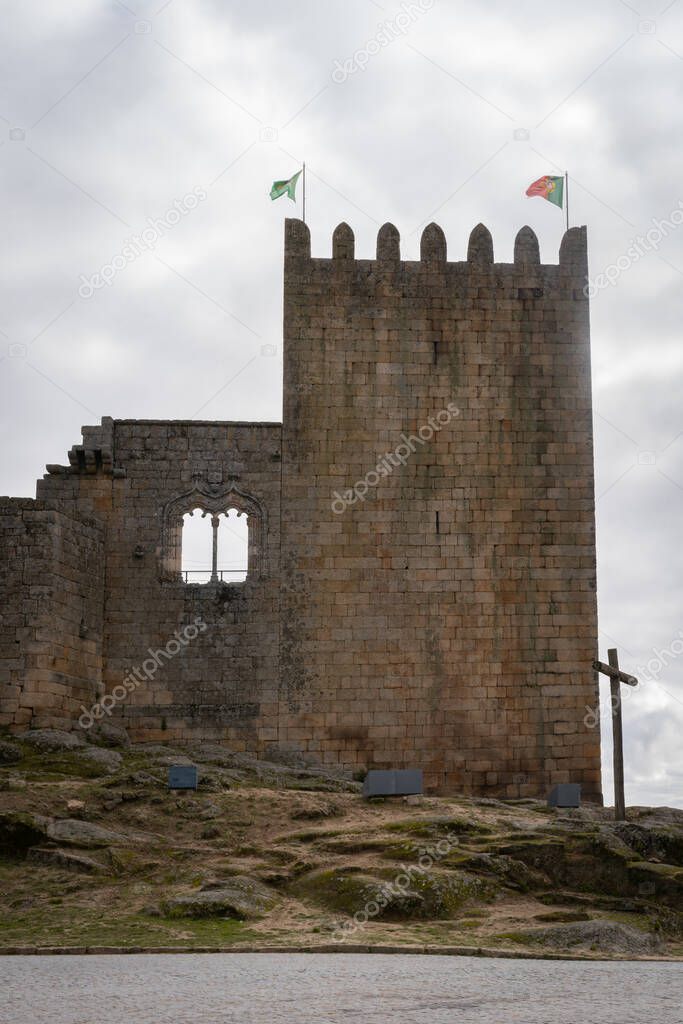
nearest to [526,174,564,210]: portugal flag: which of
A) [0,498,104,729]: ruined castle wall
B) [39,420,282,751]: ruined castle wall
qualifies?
[39,420,282,751]: ruined castle wall

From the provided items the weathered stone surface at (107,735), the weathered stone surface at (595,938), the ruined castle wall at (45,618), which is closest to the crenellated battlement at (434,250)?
the ruined castle wall at (45,618)

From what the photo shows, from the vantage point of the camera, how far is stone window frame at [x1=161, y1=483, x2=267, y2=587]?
27047mm

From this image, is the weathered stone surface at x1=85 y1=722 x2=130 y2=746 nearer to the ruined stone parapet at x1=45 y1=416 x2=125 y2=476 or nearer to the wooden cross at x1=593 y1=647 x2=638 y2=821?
the ruined stone parapet at x1=45 y1=416 x2=125 y2=476

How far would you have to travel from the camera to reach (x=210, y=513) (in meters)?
27.2

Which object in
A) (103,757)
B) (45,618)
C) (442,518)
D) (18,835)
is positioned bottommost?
(18,835)

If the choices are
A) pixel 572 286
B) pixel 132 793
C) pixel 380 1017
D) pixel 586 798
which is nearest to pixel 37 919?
pixel 132 793

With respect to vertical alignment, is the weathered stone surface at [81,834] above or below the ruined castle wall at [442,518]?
below

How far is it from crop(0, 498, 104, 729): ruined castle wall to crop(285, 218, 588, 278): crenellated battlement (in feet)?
25.4

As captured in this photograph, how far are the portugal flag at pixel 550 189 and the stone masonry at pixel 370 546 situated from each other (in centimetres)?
183

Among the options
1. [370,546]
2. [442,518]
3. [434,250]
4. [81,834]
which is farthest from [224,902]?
[434,250]

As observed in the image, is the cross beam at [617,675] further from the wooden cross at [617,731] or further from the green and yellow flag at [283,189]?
the green and yellow flag at [283,189]

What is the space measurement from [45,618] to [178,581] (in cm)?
305

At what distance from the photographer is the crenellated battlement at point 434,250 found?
2864 centimetres

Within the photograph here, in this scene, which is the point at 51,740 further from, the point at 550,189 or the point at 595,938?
the point at 550,189
